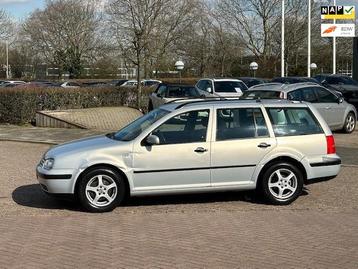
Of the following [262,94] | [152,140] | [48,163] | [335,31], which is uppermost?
[335,31]

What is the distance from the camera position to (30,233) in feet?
22.3

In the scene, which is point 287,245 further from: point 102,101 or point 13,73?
point 13,73

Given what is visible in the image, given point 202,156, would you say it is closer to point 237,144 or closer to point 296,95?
point 237,144

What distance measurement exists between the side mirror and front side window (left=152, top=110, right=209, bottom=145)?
0.49ft

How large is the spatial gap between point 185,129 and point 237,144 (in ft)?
2.42

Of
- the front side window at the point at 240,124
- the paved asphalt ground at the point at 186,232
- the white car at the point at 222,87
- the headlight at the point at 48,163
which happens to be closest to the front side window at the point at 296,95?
the white car at the point at 222,87

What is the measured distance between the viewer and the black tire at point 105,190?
7.81m

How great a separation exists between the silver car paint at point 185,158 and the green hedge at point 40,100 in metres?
14.0

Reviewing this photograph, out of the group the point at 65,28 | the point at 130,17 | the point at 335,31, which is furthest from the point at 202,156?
the point at 65,28

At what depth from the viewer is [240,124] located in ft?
27.1

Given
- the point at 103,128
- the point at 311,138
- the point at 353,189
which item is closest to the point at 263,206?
the point at 311,138

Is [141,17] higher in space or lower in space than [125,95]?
higher

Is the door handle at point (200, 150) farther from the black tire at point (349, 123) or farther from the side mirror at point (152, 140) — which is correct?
the black tire at point (349, 123)

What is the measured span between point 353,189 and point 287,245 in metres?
3.60
